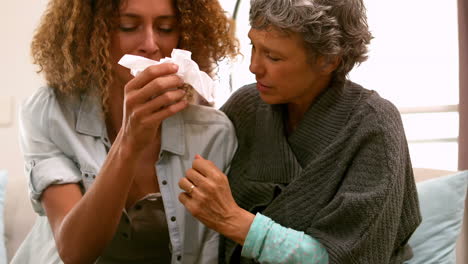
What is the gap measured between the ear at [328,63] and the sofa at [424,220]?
702mm

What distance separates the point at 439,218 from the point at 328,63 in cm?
79

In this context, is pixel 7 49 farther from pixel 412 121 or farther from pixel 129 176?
pixel 412 121

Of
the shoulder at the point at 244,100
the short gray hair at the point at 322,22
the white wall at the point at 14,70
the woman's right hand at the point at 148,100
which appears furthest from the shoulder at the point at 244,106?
the white wall at the point at 14,70

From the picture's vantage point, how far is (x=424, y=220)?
74.2 inches

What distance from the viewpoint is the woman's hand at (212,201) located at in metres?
1.28

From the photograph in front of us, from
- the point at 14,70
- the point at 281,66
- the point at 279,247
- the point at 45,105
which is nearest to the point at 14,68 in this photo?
the point at 14,70

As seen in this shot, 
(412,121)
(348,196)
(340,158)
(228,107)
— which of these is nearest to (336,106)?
(340,158)

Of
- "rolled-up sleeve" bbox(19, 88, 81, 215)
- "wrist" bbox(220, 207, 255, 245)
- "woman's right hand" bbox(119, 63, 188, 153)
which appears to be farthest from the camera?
"rolled-up sleeve" bbox(19, 88, 81, 215)

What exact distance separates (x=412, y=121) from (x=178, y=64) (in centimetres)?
184

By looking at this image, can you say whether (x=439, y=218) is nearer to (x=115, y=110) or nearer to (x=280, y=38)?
(x=280, y=38)

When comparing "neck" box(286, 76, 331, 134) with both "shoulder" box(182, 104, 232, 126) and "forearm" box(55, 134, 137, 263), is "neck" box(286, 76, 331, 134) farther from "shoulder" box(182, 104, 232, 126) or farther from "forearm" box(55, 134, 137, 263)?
"forearm" box(55, 134, 137, 263)

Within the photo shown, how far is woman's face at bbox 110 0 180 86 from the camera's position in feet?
4.62

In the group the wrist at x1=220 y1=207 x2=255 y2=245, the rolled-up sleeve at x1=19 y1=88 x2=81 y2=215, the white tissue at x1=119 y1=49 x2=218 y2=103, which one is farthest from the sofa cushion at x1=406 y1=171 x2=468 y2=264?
the rolled-up sleeve at x1=19 y1=88 x2=81 y2=215

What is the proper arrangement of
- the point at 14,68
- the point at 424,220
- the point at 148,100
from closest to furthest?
the point at 148,100 → the point at 424,220 → the point at 14,68
